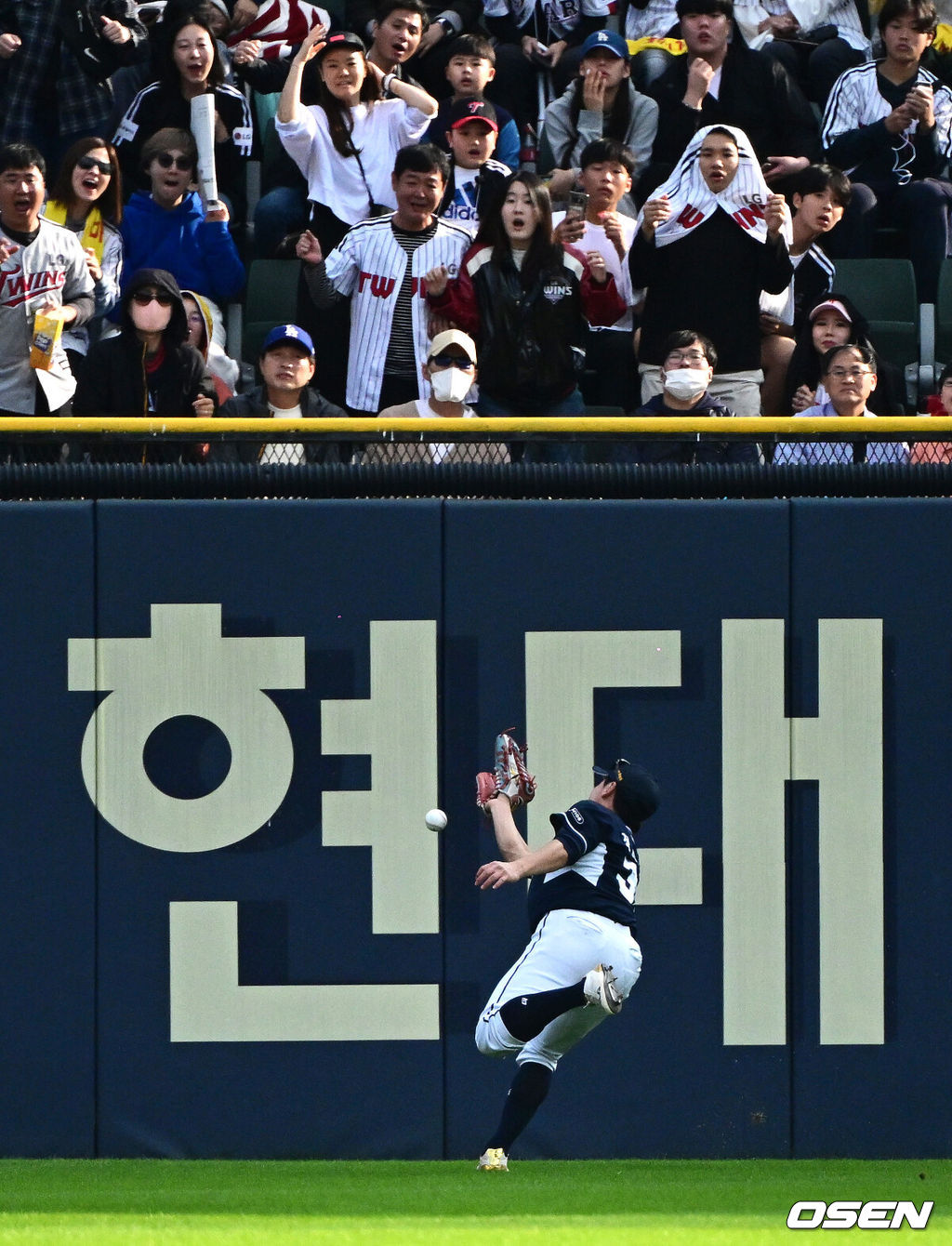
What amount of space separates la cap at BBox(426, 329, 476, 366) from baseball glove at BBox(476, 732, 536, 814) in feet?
6.51

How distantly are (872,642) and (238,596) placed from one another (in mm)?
2389

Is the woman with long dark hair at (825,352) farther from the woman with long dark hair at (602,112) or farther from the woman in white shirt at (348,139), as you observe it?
the woman in white shirt at (348,139)

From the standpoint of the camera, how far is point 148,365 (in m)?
8.27

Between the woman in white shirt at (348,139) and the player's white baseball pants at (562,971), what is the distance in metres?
4.38

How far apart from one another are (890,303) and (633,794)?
4.02 m

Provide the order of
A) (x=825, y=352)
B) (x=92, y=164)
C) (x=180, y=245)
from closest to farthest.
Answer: (x=825, y=352), (x=92, y=164), (x=180, y=245)

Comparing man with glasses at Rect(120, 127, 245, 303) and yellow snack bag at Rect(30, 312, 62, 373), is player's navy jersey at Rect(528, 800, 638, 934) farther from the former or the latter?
man with glasses at Rect(120, 127, 245, 303)


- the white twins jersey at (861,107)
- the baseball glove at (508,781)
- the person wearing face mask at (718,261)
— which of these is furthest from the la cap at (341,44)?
the baseball glove at (508,781)

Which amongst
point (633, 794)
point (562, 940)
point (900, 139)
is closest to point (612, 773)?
point (633, 794)

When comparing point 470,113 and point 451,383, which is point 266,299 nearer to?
point 470,113

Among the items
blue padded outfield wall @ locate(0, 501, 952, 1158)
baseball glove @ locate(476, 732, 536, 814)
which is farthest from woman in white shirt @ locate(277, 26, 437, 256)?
baseball glove @ locate(476, 732, 536, 814)

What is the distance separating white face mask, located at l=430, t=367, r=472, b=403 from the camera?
322 inches

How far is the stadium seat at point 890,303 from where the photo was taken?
31.7 feet

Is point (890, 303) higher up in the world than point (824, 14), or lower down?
lower down
